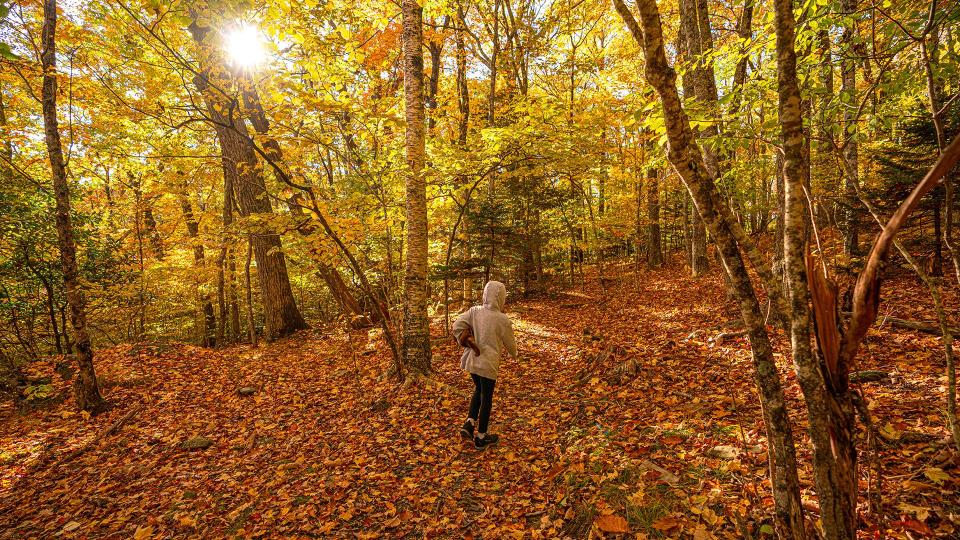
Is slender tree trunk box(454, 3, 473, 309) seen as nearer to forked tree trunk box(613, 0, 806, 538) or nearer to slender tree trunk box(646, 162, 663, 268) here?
slender tree trunk box(646, 162, 663, 268)

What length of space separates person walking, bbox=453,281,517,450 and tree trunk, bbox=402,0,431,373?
77.5 inches

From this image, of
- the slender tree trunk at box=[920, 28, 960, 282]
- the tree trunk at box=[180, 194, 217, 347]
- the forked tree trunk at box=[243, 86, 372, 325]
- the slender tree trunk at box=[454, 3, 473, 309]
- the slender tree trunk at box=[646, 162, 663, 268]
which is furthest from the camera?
the slender tree trunk at box=[646, 162, 663, 268]

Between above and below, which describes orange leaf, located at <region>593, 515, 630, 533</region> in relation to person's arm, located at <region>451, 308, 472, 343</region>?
below

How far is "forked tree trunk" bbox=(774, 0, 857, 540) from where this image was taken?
200 cm

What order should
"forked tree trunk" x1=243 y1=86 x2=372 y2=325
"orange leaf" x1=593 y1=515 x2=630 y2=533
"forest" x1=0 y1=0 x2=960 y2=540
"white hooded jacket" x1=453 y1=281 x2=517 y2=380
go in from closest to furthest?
"forest" x1=0 y1=0 x2=960 y2=540 → "orange leaf" x1=593 y1=515 x2=630 y2=533 → "white hooded jacket" x1=453 y1=281 x2=517 y2=380 → "forked tree trunk" x1=243 y1=86 x2=372 y2=325

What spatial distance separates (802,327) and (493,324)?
3.39 m

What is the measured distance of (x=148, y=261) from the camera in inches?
548

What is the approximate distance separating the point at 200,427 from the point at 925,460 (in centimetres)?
895

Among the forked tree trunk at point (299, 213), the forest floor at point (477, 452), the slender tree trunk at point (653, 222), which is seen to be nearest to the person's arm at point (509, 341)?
the forest floor at point (477, 452)

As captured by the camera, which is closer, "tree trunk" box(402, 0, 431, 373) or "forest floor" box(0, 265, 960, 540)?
"forest floor" box(0, 265, 960, 540)

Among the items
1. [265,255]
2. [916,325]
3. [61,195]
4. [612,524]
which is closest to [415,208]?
[612,524]

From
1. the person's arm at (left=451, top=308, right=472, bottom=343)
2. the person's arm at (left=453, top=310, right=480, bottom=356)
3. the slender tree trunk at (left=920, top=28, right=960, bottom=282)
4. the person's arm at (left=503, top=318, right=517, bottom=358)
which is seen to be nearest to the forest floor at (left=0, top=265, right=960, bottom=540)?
the slender tree trunk at (left=920, top=28, right=960, bottom=282)

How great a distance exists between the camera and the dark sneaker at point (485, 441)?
16.6 feet

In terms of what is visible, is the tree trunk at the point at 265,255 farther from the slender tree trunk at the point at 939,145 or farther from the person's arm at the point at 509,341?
the slender tree trunk at the point at 939,145
